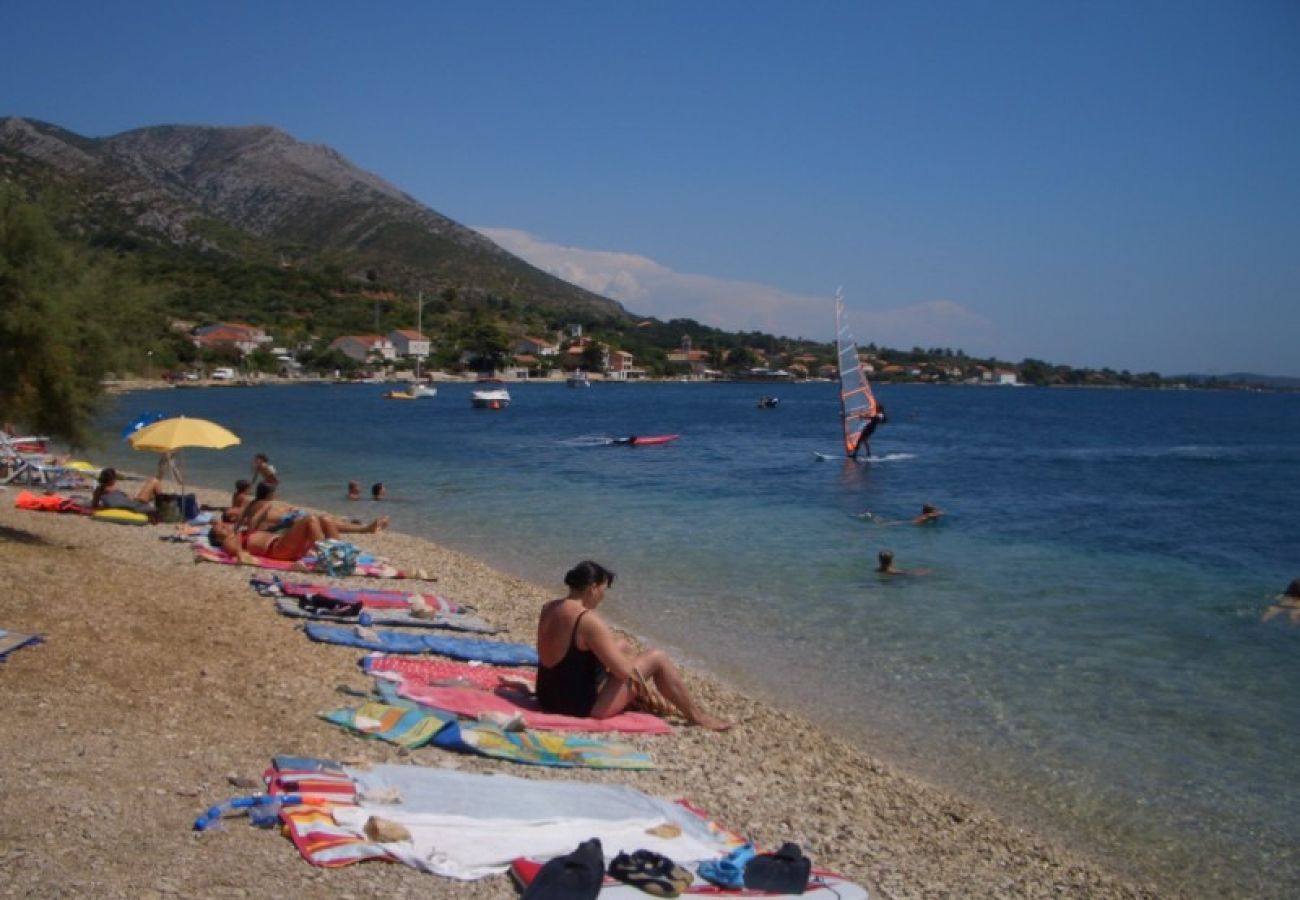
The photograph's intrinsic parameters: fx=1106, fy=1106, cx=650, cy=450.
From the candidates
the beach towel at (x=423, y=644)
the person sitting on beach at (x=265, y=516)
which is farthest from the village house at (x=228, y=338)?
the beach towel at (x=423, y=644)

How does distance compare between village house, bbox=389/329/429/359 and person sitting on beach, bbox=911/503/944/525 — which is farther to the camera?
village house, bbox=389/329/429/359

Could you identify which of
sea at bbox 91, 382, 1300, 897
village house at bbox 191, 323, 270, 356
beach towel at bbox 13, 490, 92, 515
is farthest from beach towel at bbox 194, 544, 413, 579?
village house at bbox 191, 323, 270, 356

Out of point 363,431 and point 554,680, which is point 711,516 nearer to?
point 554,680

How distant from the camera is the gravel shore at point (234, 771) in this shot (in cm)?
483

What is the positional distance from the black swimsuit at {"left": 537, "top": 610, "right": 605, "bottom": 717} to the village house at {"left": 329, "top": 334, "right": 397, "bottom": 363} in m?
117

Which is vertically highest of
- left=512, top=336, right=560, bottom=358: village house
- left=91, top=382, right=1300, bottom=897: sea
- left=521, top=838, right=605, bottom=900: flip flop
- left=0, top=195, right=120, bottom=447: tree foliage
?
left=512, top=336, right=560, bottom=358: village house

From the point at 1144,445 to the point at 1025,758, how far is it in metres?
56.9

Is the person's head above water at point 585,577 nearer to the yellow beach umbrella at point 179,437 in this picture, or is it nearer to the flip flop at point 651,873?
the flip flop at point 651,873

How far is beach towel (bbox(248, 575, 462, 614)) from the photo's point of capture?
11.6 m

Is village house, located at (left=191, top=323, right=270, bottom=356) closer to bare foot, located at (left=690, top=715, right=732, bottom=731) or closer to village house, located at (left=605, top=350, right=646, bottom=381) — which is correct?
village house, located at (left=605, top=350, right=646, bottom=381)

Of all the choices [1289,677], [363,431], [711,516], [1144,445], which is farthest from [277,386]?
[1289,677]

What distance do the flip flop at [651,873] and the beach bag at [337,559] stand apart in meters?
8.76

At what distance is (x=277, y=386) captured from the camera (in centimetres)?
10288

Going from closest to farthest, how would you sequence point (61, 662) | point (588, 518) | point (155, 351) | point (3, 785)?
point (3, 785)
point (61, 662)
point (155, 351)
point (588, 518)
